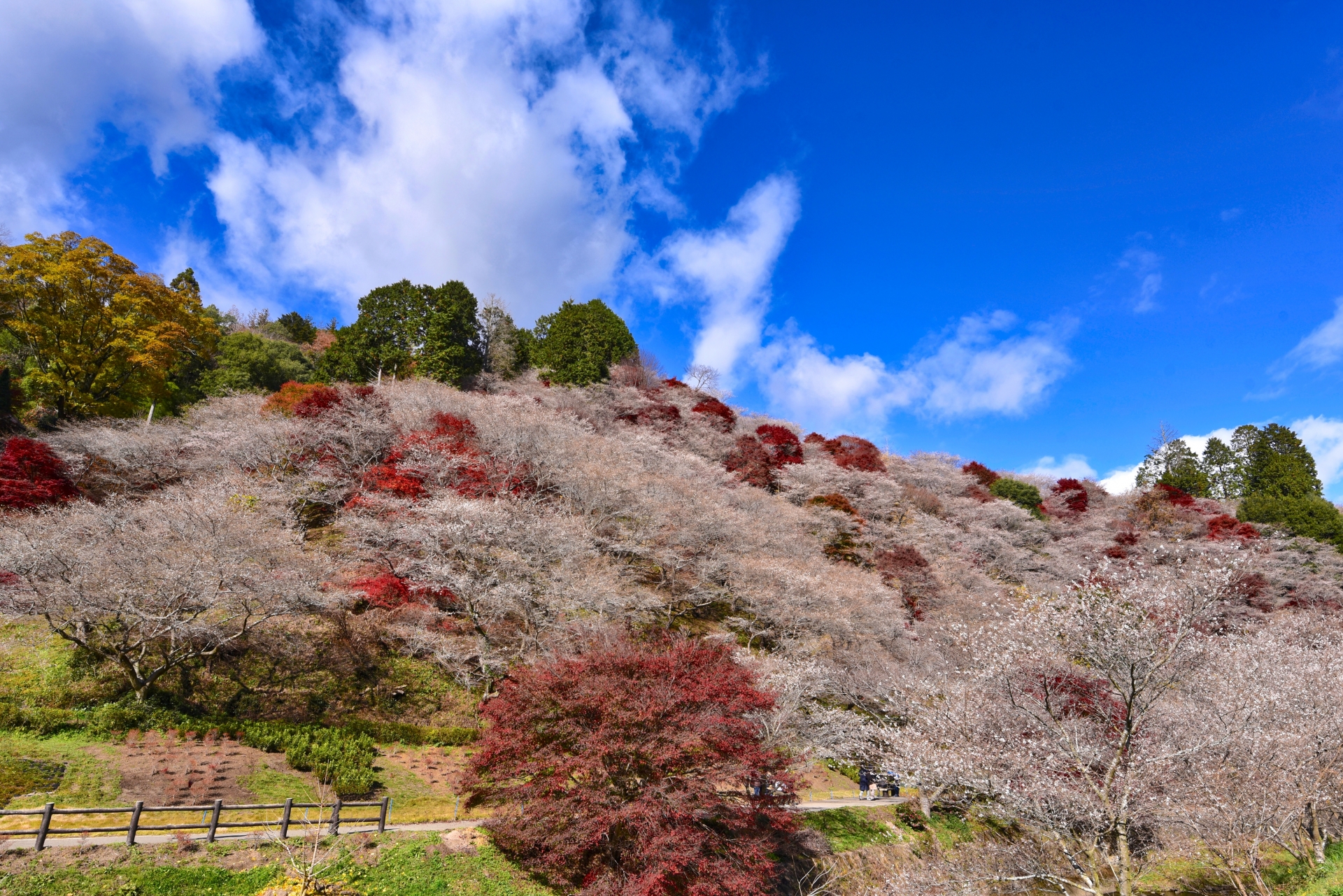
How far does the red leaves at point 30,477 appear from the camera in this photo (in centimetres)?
1938

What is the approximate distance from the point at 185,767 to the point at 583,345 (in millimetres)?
38118

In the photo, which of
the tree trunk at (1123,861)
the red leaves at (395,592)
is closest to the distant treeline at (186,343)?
the red leaves at (395,592)

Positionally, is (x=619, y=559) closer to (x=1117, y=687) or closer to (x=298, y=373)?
(x=1117, y=687)

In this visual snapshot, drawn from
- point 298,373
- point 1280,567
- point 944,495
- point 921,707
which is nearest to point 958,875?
point 921,707

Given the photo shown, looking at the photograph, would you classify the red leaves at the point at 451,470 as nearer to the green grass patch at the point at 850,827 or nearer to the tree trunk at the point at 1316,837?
the green grass patch at the point at 850,827

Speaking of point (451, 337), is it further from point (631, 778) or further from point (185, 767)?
point (631, 778)

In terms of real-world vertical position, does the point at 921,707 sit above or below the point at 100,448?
below

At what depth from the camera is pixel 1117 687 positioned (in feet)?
36.2

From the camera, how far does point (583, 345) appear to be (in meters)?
47.7

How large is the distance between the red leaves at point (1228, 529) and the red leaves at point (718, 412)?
3654 centimetres

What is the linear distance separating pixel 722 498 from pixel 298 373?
3333cm

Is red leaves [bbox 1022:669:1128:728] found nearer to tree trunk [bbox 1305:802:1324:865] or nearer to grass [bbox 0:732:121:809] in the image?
tree trunk [bbox 1305:802:1324:865]

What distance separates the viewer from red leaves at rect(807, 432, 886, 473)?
157ft

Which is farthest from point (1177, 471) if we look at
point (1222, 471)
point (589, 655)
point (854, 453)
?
point (589, 655)
